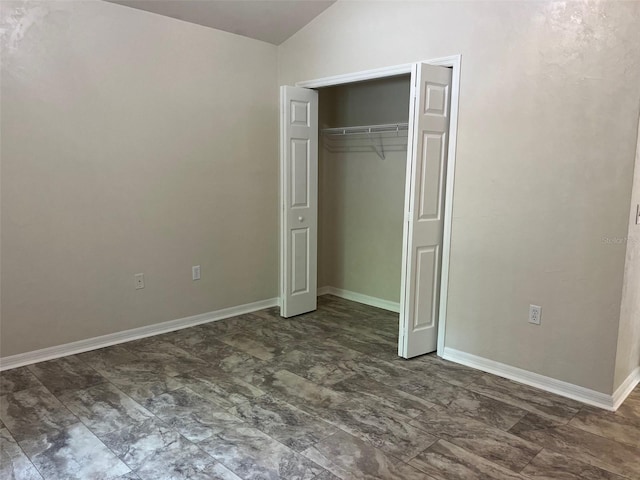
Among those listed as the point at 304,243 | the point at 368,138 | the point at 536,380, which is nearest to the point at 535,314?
the point at 536,380

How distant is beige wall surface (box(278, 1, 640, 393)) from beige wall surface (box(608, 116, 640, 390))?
0.18ft

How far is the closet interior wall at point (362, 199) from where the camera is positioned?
4.59 meters

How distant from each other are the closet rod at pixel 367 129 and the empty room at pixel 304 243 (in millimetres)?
54

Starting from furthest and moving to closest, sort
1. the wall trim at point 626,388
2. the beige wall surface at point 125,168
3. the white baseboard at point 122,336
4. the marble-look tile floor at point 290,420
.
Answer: the white baseboard at point 122,336 → the beige wall surface at point 125,168 → the wall trim at point 626,388 → the marble-look tile floor at point 290,420

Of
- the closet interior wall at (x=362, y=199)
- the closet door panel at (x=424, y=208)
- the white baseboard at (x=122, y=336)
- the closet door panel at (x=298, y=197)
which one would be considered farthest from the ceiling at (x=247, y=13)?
the white baseboard at (x=122, y=336)

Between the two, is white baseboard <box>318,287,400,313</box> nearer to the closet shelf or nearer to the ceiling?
the closet shelf

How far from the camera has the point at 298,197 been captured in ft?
14.1

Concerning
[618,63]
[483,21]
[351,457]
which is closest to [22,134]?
[351,457]

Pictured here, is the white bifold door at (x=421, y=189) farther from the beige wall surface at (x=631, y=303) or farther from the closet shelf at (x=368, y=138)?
the beige wall surface at (x=631, y=303)

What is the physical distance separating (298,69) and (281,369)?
2695 mm

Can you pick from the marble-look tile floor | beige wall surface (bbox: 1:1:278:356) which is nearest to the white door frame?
the marble-look tile floor

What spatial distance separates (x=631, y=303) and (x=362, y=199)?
103 inches

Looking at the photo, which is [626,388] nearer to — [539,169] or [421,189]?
[539,169]

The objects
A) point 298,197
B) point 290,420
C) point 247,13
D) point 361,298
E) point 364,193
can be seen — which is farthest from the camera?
point 361,298
